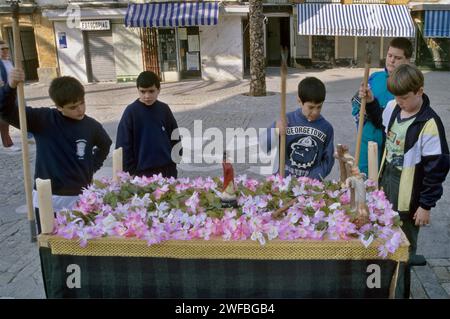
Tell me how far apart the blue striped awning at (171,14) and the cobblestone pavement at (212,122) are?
255 centimetres

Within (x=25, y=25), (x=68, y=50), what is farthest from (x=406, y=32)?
(x=25, y=25)

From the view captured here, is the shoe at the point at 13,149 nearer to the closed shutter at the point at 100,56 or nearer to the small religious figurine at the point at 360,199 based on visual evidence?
the small religious figurine at the point at 360,199

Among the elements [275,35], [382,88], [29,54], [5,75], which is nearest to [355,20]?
[275,35]

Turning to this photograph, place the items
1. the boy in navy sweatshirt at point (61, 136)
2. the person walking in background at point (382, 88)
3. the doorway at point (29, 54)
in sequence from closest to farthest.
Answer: the boy in navy sweatshirt at point (61, 136) < the person walking in background at point (382, 88) < the doorway at point (29, 54)

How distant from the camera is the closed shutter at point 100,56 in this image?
67.4ft

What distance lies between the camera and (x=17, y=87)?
3.17 metres

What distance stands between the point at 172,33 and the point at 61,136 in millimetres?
17738

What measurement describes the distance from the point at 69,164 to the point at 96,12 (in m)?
17.9

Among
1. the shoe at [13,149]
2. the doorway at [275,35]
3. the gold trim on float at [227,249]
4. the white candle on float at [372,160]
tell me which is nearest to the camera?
the gold trim on float at [227,249]

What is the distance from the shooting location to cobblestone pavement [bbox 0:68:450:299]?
418cm

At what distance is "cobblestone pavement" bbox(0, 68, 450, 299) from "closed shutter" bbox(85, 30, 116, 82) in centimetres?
95

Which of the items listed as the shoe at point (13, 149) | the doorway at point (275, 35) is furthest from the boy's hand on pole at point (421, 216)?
the doorway at point (275, 35)

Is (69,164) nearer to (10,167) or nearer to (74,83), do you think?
(74,83)

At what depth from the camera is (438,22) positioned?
70.8 feet
